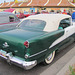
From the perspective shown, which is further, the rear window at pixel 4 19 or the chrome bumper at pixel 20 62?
the rear window at pixel 4 19

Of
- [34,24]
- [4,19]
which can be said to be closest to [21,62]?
[34,24]

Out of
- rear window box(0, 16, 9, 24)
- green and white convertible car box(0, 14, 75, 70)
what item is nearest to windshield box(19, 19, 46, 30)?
green and white convertible car box(0, 14, 75, 70)

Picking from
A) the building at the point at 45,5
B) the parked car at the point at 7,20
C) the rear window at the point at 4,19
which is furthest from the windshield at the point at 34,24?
the building at the point at 45,5

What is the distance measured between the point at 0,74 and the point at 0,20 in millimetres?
3568

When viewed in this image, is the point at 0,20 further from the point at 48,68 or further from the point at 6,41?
the point at 48,68

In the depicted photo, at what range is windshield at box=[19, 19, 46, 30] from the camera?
3.45 metres

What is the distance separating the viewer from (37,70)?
Answer: 297 centimetres

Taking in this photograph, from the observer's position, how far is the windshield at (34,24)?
3.45m

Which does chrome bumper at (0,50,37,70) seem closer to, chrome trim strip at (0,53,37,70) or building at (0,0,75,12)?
chrome trim strip at (0,53,37,70)

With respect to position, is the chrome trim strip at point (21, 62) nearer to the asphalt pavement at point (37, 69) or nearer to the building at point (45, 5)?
the asphalt pavement at point (37, 69)

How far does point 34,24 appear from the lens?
3.64 meters

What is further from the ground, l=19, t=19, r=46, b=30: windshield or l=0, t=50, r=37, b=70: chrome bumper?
l=19, t=19, r=46, b=30: windshield

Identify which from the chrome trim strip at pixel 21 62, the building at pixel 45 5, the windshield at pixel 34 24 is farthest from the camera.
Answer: the building at pixel 45 5

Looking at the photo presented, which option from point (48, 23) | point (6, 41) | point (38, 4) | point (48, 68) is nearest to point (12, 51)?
point (6, 41)
